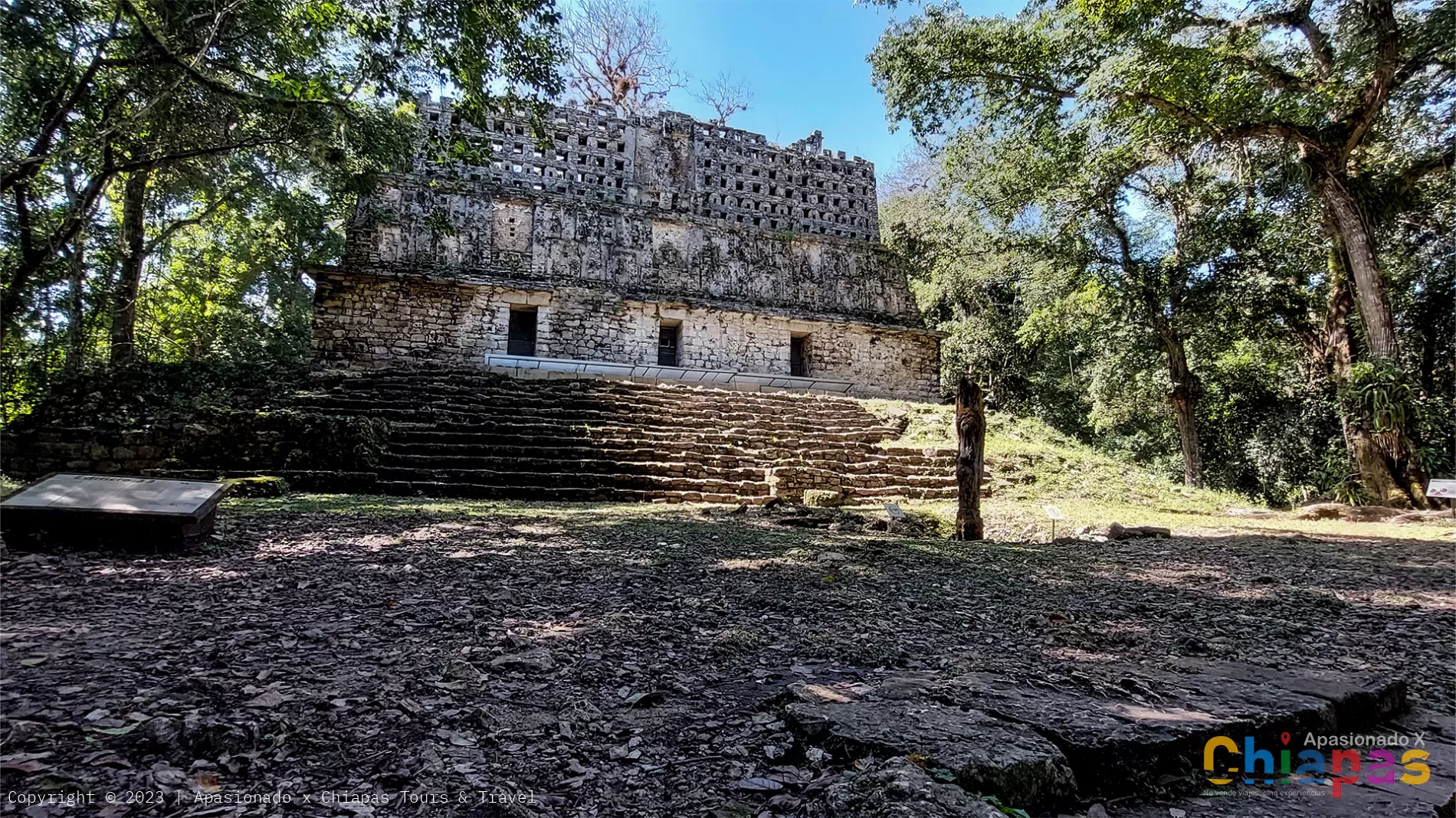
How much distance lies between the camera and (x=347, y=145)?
25.7 feet

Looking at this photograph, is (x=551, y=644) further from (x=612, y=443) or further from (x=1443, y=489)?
(x=1443, y=489)

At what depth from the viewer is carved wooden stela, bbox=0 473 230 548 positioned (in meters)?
3.62

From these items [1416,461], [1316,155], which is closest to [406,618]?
[1416,461]

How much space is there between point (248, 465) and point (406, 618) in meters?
6.48

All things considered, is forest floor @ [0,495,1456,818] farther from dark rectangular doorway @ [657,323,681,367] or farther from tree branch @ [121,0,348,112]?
dark rectangular doorway @ [657,323,681,367]

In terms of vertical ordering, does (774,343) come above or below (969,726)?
above

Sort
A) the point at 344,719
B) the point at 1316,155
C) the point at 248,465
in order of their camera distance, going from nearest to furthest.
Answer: the point at 344,719 → the point at 248,465 → the point at 1316,155

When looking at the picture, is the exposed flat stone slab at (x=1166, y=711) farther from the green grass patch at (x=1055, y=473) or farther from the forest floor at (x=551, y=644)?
the green grass patch at (x=1055, y=473)

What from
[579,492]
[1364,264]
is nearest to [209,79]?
[579,492]

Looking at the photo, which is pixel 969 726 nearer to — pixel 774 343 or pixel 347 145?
pixel 347 145

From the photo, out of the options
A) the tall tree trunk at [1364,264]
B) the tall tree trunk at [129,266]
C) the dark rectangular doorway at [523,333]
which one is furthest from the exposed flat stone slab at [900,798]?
the dark rectangular doorway at [523,333]

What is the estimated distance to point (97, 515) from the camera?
3.66 m

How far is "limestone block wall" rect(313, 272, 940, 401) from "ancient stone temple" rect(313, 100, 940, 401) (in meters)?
0.04

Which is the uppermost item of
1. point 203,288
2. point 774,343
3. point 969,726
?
point 203,288
